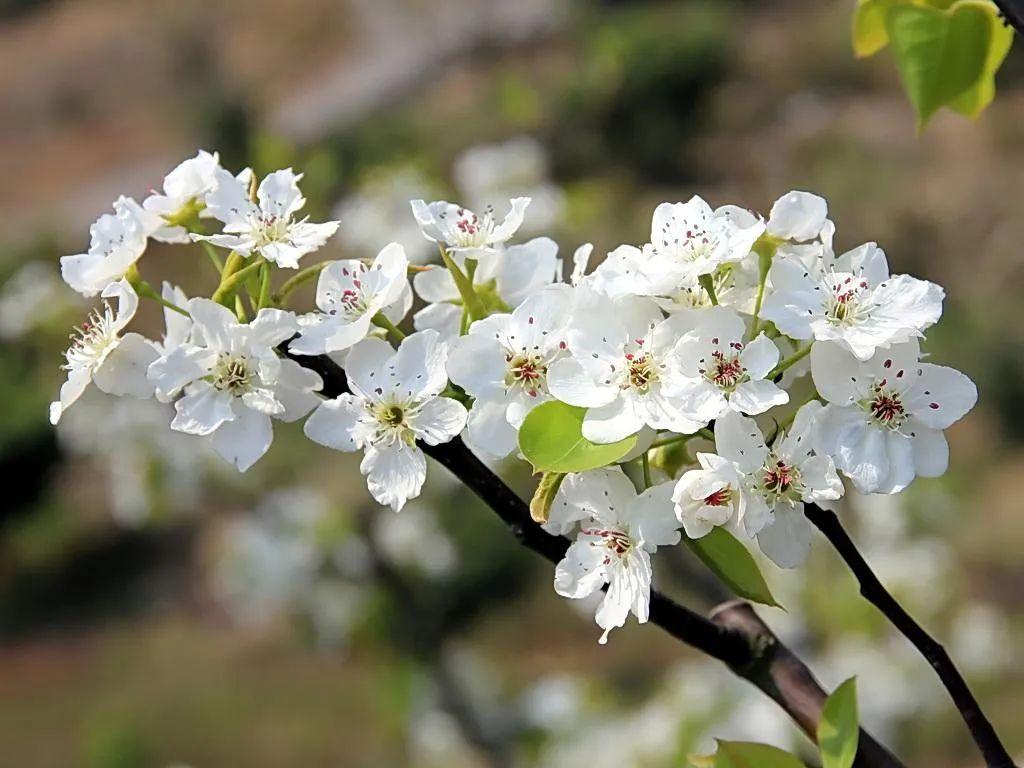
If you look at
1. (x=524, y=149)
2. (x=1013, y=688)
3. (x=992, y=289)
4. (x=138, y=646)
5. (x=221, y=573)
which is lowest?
(x=138, y=646)

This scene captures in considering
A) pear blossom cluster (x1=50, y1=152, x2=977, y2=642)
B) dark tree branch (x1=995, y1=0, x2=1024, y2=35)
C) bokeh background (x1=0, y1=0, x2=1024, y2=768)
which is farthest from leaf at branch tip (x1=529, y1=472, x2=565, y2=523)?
bokeh background (x1=0, y1=0, x2=1024, y2=768)

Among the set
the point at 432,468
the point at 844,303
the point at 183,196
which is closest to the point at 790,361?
the point at 844,303

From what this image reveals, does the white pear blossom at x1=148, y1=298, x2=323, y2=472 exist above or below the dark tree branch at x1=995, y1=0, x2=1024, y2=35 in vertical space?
below

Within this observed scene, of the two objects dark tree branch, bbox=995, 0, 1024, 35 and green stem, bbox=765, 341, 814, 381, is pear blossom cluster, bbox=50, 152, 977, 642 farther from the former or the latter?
dark tree branch, bbox=995, 0, 1024, 35

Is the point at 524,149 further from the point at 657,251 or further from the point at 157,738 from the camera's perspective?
the point at 157,738

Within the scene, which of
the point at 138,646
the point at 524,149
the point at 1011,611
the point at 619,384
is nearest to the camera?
the point at 619,384

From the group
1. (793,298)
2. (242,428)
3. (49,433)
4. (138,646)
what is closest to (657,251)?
(793,298)
